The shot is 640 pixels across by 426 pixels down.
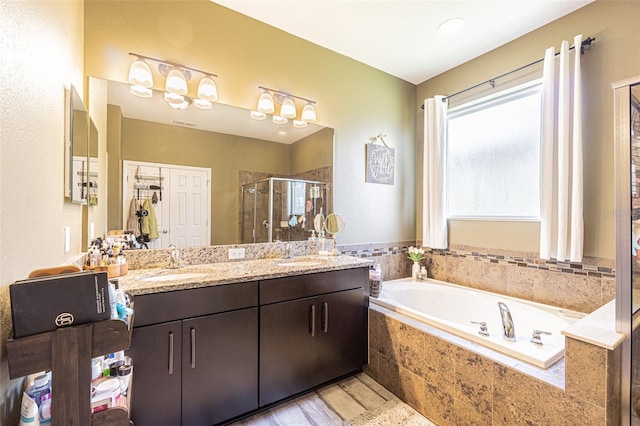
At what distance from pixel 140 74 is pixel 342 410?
2.58 meters

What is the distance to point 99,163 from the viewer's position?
1.65 m

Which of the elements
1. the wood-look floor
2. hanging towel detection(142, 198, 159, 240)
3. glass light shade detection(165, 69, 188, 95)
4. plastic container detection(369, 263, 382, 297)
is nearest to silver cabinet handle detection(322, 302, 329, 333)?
the wood-look floor

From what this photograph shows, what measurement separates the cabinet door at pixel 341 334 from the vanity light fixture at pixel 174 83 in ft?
5.55

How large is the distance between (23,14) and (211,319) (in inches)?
56.1

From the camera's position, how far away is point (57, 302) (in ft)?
2.15

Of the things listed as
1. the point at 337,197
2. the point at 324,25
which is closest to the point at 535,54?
the point at 324,25

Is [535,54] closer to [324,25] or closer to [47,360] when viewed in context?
[324,25]

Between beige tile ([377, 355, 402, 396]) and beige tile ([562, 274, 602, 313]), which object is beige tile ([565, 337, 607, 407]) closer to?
beige tile ([377, 355, 402, 396])

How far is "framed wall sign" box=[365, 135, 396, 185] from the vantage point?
2.89m

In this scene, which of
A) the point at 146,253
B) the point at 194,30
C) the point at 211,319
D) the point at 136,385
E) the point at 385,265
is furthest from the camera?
the point at 385,265

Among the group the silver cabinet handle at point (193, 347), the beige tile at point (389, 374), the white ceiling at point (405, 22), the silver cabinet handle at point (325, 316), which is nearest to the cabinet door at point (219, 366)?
the silver cabinet handle at point (193, 347)

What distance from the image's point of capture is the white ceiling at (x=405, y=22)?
6.71ft

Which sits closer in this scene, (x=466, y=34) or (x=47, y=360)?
(x=47, y=360)

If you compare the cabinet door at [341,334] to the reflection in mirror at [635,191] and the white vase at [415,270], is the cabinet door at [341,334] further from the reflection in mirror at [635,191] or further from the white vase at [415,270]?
the reflection in mirror at [635,191]
